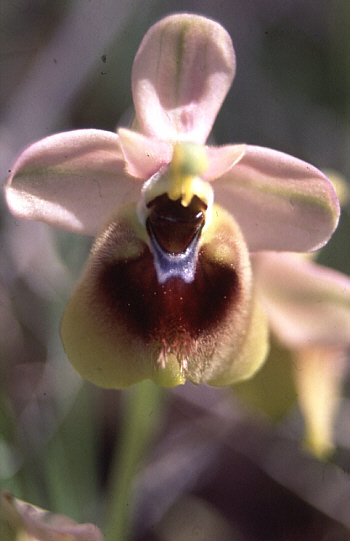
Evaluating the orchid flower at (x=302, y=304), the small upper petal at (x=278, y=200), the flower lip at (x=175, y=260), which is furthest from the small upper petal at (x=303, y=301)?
the flower lip at (x=175, y=260)

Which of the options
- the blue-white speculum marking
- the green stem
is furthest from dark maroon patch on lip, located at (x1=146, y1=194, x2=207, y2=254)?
the green stem

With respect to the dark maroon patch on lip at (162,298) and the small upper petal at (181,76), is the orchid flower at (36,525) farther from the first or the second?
the small upper petal at (181,76)

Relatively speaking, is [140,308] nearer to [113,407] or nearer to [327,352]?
[327,352]

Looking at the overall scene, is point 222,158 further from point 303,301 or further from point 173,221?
point 303,301

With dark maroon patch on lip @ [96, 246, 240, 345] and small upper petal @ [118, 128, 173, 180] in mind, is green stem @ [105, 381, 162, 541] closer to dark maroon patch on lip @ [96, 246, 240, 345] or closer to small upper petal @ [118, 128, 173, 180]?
dark maroon patch on lip @ [96, 246, 240, 345]

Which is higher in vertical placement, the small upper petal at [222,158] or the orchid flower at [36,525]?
the small upper petal at [222,158]

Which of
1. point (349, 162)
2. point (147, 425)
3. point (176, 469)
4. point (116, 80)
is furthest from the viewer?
point (349, 162)

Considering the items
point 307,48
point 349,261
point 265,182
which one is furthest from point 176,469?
point 307,48
